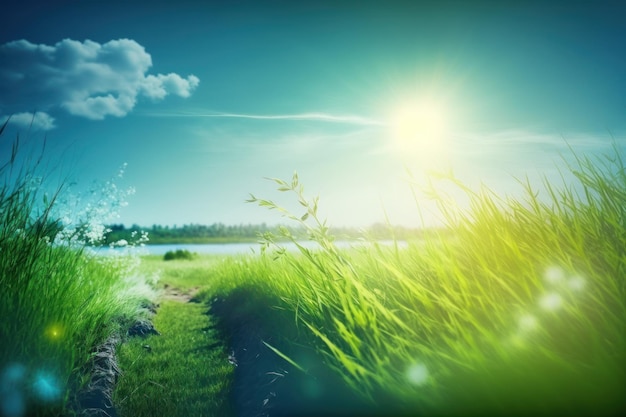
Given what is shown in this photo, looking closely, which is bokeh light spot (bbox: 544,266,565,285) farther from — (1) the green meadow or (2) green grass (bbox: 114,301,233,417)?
(2) green grass (bbox: 114,301,233,417)

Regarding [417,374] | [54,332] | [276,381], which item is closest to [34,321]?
[54,332]

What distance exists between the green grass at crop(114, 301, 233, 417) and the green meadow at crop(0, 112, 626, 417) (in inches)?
1.0

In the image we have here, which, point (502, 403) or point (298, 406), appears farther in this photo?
point (298, 406)

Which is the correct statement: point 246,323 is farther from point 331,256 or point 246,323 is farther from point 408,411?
point 408,411

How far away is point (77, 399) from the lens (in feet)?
9.92

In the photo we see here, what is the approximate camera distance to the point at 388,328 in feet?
6.53

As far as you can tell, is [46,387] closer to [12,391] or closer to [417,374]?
[12,391]

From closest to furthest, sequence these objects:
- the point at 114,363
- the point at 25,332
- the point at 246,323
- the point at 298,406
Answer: the point at 298,406 → the point at 25,332 → the point at 114,363 → the point at 246,323

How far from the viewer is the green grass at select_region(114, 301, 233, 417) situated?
352cm

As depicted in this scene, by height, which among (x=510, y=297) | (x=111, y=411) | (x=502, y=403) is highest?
(x=510, y=297)

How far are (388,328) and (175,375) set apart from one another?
11.2ft

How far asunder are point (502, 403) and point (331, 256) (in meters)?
1.07

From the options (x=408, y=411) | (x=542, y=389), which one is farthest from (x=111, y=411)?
(x=542, y=389)

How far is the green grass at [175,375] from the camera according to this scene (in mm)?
3516
